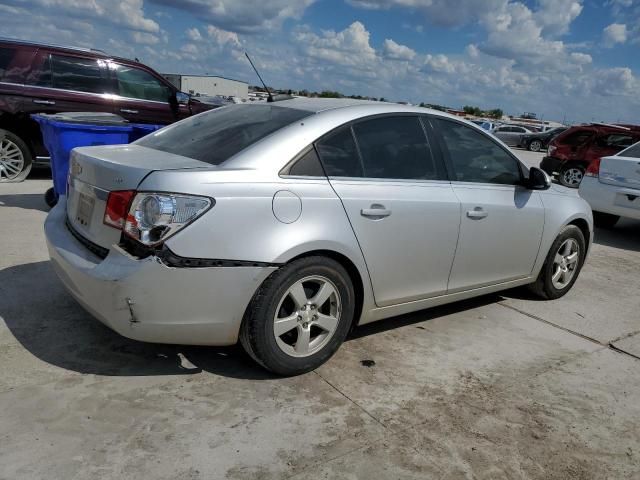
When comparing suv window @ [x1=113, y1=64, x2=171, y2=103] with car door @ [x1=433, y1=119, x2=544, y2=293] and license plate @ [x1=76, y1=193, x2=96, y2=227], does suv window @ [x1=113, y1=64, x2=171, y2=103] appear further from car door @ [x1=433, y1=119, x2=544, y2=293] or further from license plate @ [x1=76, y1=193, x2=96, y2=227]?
car door @ [x1=433, y1=119, x2=544, y2=293]

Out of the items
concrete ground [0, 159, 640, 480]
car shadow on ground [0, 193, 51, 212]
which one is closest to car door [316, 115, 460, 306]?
concrete ground [0, 159, 640, 480]

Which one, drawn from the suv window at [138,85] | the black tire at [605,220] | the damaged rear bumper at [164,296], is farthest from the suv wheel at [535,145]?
the damaged rear bumper at [164,296]

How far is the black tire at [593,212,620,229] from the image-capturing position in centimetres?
884

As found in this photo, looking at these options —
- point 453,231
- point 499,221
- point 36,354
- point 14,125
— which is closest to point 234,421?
point 36,354

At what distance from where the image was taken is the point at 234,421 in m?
2.80

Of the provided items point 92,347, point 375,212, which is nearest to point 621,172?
point 375,212

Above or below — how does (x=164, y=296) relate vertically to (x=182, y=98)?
below

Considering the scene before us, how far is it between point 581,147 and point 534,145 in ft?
62.1

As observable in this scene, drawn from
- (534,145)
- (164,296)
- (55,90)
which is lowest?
(164,296)

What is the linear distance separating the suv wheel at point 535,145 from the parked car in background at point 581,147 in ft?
59.9

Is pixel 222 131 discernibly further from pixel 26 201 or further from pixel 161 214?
pixel 26 201

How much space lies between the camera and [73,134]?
609 cm

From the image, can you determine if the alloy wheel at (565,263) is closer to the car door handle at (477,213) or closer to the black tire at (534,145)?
the car door handle at (477,213)

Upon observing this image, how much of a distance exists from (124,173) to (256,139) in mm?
749
